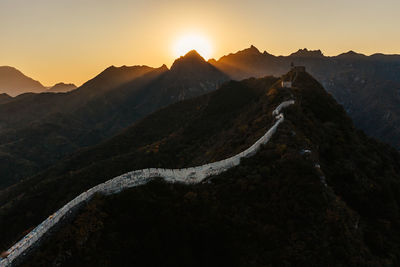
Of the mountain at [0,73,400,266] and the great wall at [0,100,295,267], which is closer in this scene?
the great wall at [0,100,295,267]

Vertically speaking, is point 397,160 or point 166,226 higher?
point 166,226

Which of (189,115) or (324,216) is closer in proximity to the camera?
(324,216)

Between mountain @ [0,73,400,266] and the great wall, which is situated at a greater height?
the great wall

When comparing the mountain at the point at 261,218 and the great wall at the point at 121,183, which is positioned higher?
the great wall at the point at 121,183

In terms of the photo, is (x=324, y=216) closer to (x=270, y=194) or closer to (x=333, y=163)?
(x=270, y=194)

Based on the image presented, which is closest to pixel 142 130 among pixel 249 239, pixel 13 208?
pixel 13 208

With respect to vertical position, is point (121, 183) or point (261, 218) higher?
point (121, 183)

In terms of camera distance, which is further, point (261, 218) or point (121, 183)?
point (261, 218)

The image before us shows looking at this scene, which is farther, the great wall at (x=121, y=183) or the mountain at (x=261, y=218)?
the mountain at (x=261, y=218)
